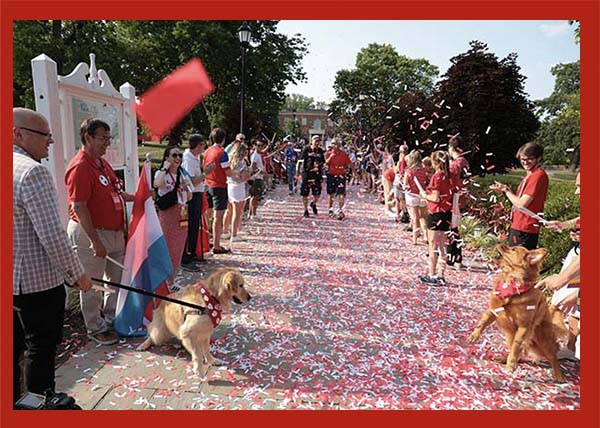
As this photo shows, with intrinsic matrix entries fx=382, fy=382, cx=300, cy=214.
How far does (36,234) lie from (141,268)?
1.71 m

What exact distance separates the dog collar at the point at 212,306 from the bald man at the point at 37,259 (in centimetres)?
112

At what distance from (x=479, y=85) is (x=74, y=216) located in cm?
1350

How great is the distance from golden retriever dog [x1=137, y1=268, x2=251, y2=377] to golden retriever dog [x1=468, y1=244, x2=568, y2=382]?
2620 mm

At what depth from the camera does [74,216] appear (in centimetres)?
397

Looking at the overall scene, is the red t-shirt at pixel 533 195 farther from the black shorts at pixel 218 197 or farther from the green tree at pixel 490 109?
the green tree at pixel 490 109

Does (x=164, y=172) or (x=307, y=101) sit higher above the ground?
(x=307, y=101)

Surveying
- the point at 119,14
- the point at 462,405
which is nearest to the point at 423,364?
the point at 462,405

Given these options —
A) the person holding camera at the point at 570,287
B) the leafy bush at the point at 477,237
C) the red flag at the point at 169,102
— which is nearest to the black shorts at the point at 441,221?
the person holding camera at the point at 570,287

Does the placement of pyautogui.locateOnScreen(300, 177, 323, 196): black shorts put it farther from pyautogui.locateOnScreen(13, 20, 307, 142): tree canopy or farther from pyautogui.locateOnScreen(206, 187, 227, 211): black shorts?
pyautogui.locateOnScreen(13, 20, 307, 142): tree canopy

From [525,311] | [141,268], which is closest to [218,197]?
[141,268]

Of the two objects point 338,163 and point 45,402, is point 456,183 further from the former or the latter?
point 45,402

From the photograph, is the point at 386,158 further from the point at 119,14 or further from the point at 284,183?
the point at 119,14

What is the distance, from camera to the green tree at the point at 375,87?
22.9 m

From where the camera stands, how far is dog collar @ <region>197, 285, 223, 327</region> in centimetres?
369
